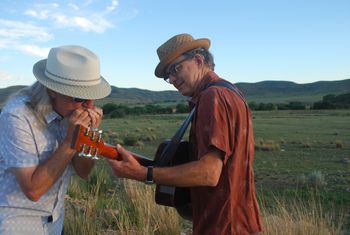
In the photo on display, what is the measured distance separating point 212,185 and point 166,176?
263mm

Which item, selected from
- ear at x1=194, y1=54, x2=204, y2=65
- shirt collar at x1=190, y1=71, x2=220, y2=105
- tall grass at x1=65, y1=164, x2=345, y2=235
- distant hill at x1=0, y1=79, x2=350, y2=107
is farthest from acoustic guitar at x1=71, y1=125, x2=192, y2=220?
distant hill at x1=0, y1=79, x2=350, y2=107

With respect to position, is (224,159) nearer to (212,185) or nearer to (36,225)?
(212,185)

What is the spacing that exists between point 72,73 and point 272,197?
339 inches

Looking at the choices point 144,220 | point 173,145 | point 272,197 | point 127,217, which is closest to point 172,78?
point 173,145

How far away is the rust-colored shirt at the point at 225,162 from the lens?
9.01 ft

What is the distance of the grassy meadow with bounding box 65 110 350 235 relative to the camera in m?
5.96

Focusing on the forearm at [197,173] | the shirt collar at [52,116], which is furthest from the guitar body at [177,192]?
the shirt collar at [52,116]

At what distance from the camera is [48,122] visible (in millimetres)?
2994

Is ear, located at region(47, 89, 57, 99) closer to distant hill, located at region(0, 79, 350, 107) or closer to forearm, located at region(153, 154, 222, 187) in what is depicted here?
forearm, located at region(153, 154, 222, 187)

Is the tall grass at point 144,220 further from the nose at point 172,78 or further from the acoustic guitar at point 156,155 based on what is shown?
the nose at point 172,78

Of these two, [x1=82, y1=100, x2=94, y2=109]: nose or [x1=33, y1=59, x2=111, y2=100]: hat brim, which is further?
[x1=82, y1=100, x2=94, y2=109]: nose

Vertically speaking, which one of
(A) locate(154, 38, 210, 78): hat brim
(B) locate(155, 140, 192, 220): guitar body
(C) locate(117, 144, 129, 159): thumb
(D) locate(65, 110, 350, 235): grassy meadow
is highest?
(A) locate(154, 38, 210, 78): hat brim

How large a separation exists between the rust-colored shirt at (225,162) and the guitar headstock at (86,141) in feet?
1.89

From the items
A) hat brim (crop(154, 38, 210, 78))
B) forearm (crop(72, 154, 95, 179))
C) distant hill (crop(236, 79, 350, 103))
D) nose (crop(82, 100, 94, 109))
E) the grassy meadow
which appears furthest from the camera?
distant hill (crop(236, 79, 350, 103))
